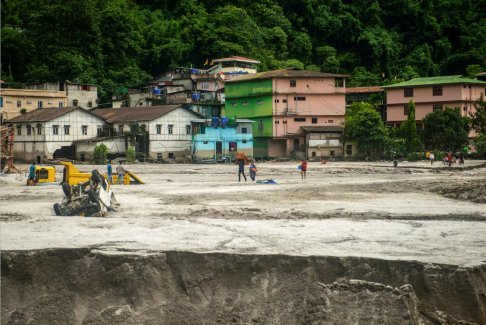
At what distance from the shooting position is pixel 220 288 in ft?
42.0

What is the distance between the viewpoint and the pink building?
69750 millimetres

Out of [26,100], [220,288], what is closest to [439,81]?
[26,100]

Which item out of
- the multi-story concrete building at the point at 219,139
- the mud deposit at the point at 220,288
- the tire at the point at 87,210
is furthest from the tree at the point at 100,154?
the mud deposit at the point at 220,288

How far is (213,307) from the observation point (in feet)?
41.6

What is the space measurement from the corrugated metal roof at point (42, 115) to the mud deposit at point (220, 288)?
4945 cm

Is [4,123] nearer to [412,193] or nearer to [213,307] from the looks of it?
[412,193]

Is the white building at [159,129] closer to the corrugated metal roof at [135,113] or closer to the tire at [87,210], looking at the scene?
the corrugated metal roof at [135,113]

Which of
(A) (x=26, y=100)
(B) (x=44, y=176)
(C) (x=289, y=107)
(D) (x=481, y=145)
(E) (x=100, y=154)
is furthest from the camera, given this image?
(A) (x=26, y=100)

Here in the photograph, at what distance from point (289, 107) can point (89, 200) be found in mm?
46538

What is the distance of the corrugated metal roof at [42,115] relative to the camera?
61037mm

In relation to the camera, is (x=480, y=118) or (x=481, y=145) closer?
(x=481, y=145)

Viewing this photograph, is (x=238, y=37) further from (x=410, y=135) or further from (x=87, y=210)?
(x=87, y=210)

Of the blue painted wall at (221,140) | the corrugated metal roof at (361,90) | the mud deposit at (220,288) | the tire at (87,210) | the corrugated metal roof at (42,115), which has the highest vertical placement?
the corrugated metal roof at (361,90)

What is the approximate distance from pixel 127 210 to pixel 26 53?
57439 mm
